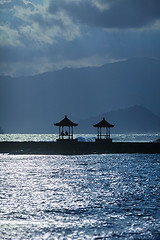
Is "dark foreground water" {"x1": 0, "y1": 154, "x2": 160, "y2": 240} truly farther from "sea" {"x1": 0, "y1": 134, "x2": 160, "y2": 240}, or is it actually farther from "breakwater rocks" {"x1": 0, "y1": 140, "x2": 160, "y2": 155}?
"breakwater rocks" {"x1": 0, "y1": 140, "x2": 160, "y2": 155}

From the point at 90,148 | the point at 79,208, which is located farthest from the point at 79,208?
the point at 90,148

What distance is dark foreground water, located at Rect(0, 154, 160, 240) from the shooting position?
656 inches

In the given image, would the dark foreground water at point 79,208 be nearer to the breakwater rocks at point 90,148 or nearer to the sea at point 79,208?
the sea at point 79,208

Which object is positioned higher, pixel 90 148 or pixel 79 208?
pixel 90 148

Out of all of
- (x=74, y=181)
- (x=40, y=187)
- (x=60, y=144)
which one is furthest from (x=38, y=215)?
(x=60, y=144)

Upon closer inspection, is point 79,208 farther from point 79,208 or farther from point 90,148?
point 90,148

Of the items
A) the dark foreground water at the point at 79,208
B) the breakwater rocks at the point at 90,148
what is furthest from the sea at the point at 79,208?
the breakwater rocks at the point at 90,148

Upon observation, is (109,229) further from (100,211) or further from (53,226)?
(100,211)

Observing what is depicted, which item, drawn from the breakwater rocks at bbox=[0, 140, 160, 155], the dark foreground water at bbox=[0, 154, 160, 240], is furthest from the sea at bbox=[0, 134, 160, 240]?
the breakwater rocks at bbox=[0, 140, 160, 155]

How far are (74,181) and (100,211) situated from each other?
540 inches

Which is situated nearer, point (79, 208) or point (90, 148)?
point (79, 208)

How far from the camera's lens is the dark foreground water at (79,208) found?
1667cm

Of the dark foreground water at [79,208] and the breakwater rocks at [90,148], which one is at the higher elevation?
Answer: the breakwater rocks at [90,148]

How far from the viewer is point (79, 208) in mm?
21719
